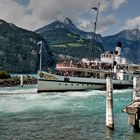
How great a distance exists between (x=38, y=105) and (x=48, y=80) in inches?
864

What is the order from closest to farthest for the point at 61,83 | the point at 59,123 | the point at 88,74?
the point at 59,123 → the point at 61,83 → the point at 88,74

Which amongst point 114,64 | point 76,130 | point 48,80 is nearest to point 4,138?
point 76,130

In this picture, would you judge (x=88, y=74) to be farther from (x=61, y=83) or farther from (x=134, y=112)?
(x=134, y=112)

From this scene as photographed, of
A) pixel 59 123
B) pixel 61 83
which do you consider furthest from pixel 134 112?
pixel 61 83

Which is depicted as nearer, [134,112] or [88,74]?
[134,112]

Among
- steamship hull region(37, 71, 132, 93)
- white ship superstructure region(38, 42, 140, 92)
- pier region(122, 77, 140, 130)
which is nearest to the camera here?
pier region(122, 77, 140, 130)

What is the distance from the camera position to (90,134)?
2869cm

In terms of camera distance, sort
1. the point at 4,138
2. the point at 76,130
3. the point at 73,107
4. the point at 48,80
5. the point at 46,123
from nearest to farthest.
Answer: the point at 4,138
the point at 76,130
the point at 46,123
the point at 73,107
the point at 48,80

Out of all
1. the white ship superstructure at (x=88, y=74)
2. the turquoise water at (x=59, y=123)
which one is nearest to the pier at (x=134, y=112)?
the turquoise water at (x=59, y=123)

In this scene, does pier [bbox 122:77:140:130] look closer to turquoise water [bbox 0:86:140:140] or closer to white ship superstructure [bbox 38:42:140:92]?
turquoise water [bbox 0:86:140:140]

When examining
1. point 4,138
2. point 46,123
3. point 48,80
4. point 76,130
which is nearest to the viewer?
point 4,138

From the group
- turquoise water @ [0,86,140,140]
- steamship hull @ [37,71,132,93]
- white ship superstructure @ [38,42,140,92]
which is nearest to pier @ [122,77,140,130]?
turquoise water @ [0,86,140,140]

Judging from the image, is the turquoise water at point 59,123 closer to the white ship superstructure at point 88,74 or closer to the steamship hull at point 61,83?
the steamship hull at point 61,83

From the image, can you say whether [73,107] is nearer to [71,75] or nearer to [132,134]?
[132,134]
